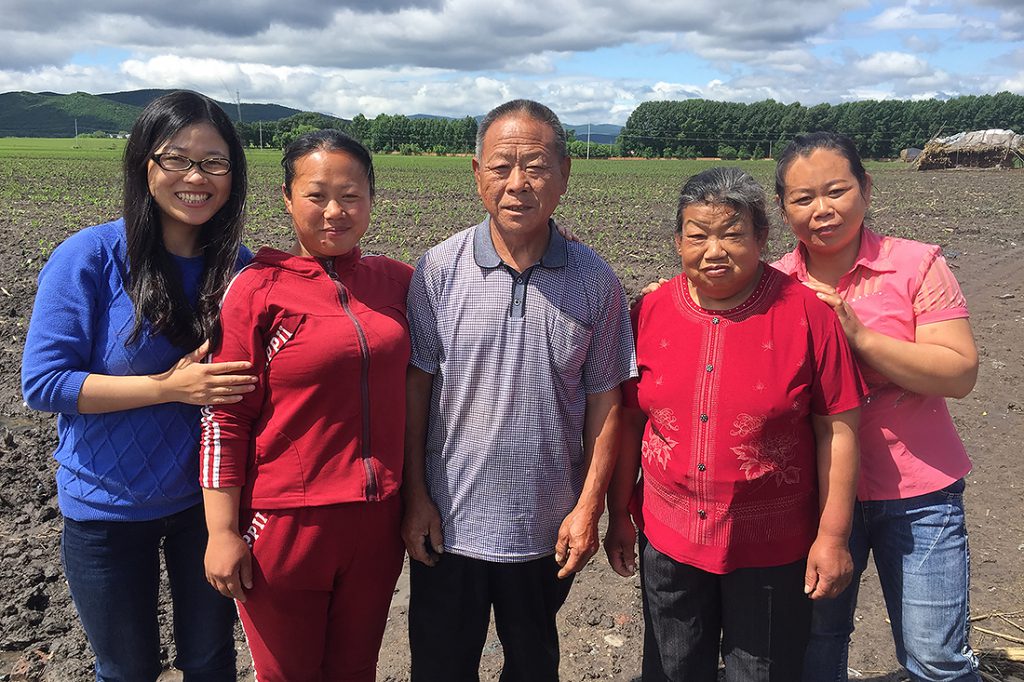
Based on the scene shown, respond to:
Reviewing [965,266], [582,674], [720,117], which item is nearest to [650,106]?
[720,117]

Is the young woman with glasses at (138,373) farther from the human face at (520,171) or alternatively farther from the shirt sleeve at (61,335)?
the human face at (520,171)

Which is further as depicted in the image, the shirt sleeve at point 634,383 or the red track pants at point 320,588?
the shirt sleeve at point 634,383

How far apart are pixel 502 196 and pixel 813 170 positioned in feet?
3.08

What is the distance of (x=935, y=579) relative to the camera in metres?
2.21

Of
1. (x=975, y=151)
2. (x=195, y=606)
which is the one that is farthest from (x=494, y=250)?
(x=975, y=151)

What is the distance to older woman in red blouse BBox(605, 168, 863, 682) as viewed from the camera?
2070mm

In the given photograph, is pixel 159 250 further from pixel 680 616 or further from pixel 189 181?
pixel 680 616

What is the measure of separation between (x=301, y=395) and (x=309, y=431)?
4.2 inches

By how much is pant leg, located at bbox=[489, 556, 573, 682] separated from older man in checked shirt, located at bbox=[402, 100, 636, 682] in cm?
1

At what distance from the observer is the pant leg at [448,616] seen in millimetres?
2414

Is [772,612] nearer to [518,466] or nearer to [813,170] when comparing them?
[518,466]

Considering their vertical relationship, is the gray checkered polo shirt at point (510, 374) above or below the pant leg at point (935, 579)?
above

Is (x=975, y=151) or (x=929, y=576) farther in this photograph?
(x=975, y=151)

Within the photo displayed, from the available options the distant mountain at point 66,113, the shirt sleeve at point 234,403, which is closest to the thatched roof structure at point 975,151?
the shirt sleeve at point 234,403
